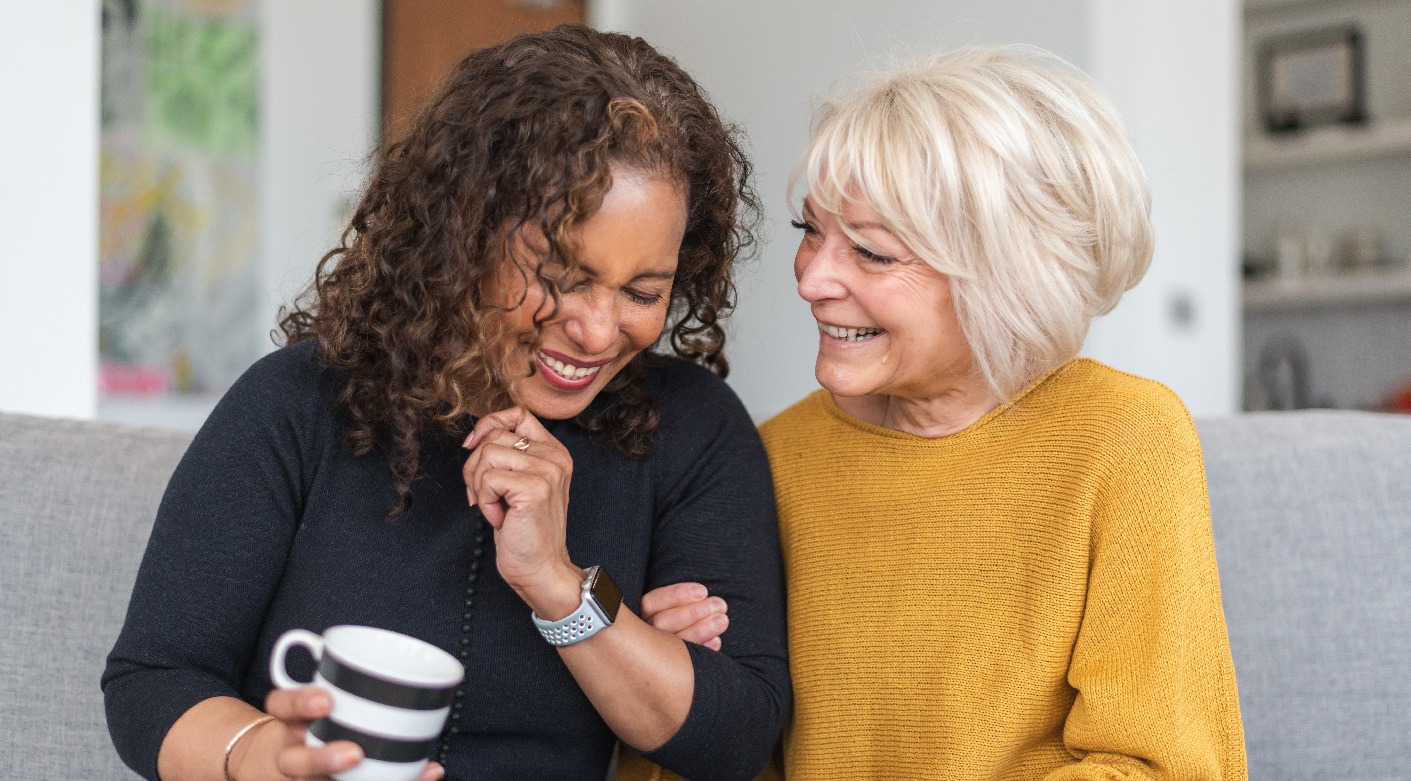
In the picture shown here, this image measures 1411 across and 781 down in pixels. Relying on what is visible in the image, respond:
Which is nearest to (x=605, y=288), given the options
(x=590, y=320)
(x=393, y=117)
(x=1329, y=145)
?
(x=590, y=320)

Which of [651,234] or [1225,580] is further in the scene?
[1225,580]

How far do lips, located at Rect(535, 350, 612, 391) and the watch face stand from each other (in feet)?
0.68

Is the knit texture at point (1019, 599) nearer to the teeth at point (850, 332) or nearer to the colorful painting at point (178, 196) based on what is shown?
the teeth at point (850, 332)

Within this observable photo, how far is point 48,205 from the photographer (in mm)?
1817

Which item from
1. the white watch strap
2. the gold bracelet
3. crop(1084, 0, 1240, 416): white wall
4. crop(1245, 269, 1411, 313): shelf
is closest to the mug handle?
the gold bracelet

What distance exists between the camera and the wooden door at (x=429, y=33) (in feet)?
12.5

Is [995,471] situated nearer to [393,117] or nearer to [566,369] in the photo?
[566,369]

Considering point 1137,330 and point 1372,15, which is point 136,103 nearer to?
point 1137,330

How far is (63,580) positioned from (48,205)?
2.01ft

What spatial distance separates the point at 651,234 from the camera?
123 cm

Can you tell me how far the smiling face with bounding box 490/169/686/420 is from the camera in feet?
3.96

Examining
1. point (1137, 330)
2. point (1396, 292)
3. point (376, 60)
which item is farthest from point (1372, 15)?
point (376, 60)

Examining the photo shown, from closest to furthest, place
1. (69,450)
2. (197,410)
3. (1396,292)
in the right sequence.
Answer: (69,450) < (197,410) < (1396,292)

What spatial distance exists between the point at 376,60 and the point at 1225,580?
2985 mm
